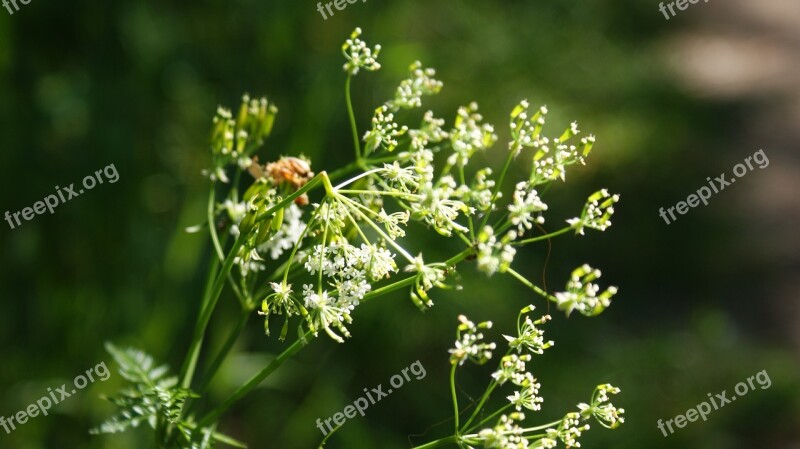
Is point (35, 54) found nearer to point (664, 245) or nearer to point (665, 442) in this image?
point (665, 442)

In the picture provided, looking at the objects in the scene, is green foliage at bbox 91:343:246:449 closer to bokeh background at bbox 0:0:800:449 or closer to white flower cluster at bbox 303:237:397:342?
white flower cluster at bbox 303:237:397:342

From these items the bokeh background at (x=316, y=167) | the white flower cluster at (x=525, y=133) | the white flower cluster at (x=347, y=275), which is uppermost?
the bokeh background at (x=316, y=167)

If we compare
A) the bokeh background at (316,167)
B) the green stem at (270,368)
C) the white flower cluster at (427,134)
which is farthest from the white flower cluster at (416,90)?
the bokeh background at (316,167)

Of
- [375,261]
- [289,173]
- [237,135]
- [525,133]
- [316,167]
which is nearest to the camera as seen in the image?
[375,261]

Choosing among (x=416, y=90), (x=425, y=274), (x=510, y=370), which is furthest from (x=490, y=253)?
(x=416, y=90)

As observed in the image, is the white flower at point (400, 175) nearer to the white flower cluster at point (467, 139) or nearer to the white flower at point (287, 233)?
the white flower cluster at point (467, 139)

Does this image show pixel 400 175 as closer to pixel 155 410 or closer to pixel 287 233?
pixel 287 233

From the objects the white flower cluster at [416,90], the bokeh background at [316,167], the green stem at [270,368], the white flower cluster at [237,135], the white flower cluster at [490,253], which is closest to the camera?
the white flower cluster at [490,253]

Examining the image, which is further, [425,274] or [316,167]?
[316,167]

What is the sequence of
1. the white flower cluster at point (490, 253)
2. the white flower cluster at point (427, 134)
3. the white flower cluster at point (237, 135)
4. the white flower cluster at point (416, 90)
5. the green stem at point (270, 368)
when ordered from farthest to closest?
the white flower cluster at point (237, 135) → the white flower cluster at point (416, 90) → the white flower cluster at point (427, 134) → the green stem at point (270, 368) → the white flower cluster at point (490, 253)
